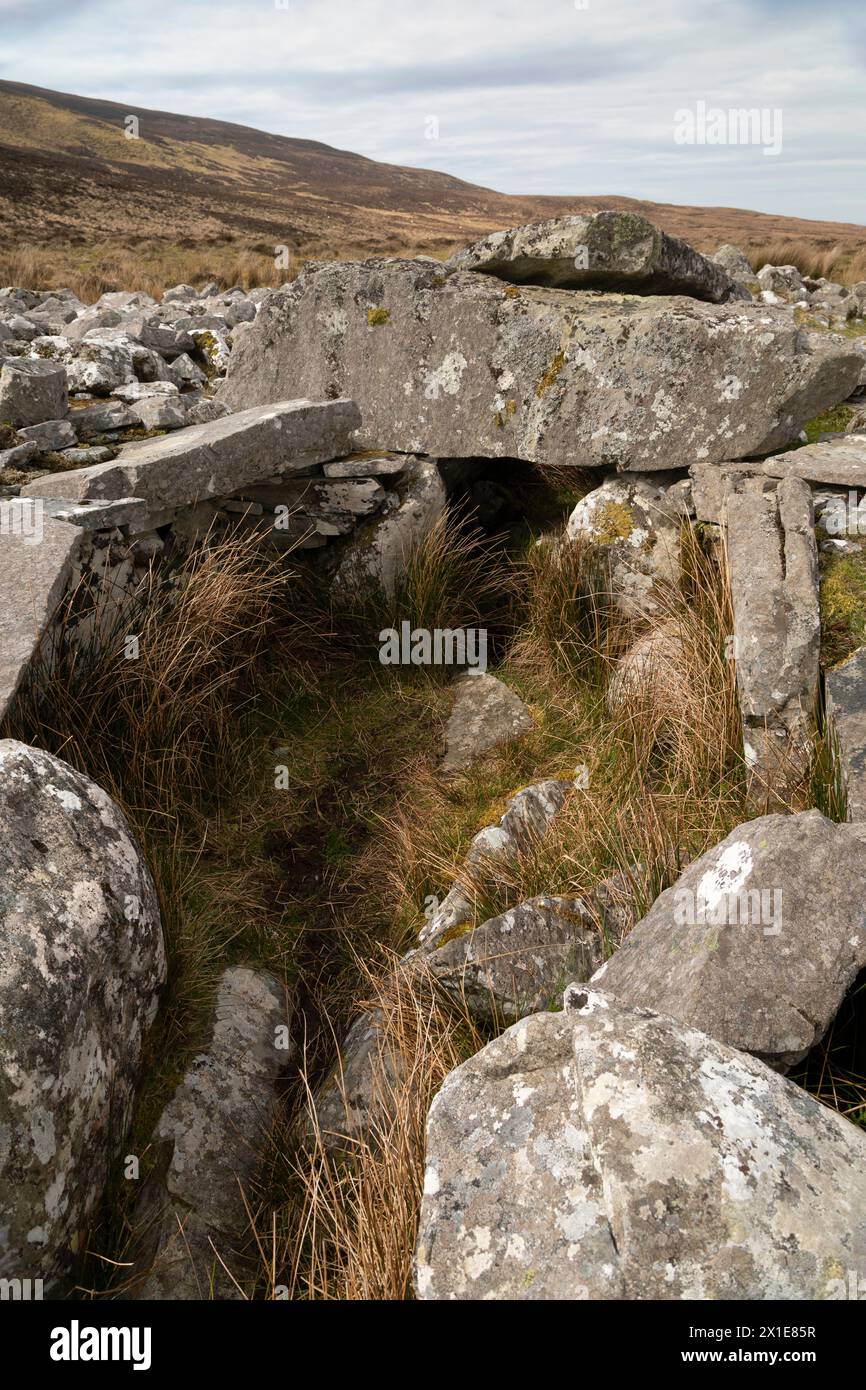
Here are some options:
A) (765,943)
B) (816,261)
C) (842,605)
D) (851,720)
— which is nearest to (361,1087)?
(765,943)

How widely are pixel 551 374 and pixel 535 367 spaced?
121 millimetres

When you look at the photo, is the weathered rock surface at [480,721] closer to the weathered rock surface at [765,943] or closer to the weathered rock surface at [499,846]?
the weathered rock surface at [499,846]

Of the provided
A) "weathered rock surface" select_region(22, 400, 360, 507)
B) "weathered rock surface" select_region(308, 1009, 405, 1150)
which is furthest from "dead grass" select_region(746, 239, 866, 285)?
"weathered rock surface" select_region(308, 1009, 405, 1150)

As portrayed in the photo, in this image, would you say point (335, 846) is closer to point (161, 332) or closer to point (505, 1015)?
point (505, 1015)

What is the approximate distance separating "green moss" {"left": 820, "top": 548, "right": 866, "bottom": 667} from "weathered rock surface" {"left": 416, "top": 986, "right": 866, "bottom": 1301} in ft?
8.17

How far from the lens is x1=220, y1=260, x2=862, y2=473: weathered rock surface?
17.4ft

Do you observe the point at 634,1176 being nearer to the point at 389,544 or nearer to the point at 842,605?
the point at 842,605

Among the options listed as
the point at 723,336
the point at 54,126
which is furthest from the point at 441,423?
the point at 54,126

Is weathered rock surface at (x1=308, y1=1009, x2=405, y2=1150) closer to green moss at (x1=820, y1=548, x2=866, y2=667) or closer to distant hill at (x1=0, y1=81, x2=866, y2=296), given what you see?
green moss at (x1=820, y1=548, x2=866, y2=667)

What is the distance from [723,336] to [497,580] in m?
1.94

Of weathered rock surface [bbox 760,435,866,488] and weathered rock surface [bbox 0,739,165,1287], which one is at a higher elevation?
weathered rock surface [bbox 760,435,866,488]

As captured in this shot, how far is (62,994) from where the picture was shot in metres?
2.50

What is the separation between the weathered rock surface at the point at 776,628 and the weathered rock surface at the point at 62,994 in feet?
8.02

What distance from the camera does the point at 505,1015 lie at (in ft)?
10.3
